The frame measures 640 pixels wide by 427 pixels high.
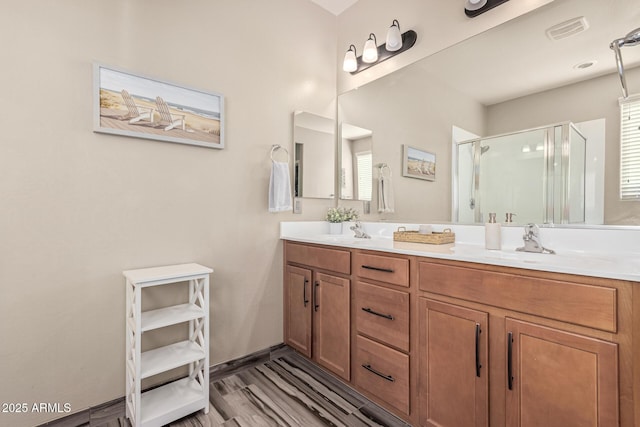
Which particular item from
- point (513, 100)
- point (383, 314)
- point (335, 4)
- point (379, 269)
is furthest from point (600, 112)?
point (335, 4)

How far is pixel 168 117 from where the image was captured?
174 centimetres

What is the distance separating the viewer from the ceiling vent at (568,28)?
1.39m

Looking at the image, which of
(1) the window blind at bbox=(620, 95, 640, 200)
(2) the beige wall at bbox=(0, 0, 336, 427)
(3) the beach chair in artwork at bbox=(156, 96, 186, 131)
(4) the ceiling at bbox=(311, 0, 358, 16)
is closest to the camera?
(1) the window blind at bbox=(620, 95, 640, 200)

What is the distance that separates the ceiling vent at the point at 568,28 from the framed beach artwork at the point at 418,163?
0.81 m

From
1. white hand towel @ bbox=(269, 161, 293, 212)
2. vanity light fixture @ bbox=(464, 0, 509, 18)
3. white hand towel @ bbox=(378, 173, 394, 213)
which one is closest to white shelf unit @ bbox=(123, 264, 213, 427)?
white hand towel @ bbox=(269, 161, 293, 212)

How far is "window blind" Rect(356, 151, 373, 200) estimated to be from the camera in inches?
95.0

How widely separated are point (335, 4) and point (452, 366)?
277 centimetres

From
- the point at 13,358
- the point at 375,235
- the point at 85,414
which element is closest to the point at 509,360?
the point at 375,235

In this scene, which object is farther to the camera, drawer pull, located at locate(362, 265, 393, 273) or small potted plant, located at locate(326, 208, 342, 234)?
small potted plant, located at locate(326, 208, 342, 234)

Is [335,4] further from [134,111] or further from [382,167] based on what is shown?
[134,111]

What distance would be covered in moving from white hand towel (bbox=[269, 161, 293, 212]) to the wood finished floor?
3.68 ft

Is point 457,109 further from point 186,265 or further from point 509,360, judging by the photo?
point 186,265

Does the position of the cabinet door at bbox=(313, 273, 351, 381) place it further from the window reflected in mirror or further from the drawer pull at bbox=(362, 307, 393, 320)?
the window reflected in mirror

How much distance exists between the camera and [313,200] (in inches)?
97.9
